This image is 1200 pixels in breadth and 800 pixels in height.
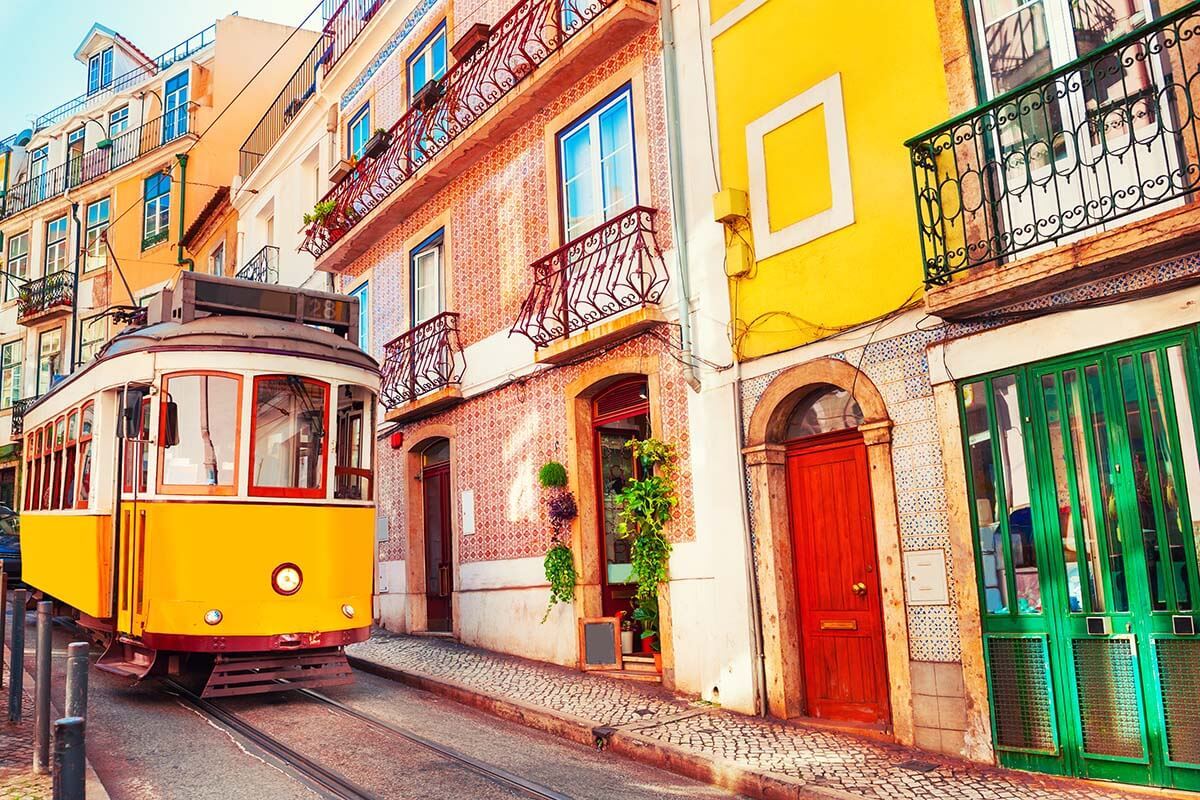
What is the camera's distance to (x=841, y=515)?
24.5 feet

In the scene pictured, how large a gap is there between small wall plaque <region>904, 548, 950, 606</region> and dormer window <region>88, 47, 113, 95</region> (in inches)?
1401

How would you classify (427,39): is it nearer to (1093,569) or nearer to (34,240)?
(1093,569)

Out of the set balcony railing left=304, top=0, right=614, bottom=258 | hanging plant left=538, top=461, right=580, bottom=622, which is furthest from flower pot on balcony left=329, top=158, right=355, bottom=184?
hanging plant left=538, top=461, right=580, bottom=622

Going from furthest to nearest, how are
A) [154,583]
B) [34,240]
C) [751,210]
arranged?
[34,240] → [751,210] → [154,583]

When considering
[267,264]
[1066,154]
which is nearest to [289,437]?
[1066,154]

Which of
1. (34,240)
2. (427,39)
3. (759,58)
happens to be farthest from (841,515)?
(34,240)

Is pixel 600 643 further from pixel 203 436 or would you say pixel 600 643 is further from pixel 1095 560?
pixel 1095 560

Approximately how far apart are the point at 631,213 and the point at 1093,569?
207 inches

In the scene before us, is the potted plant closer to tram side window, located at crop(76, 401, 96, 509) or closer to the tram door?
tram side window, located at crop(76, 401, 96, 509)

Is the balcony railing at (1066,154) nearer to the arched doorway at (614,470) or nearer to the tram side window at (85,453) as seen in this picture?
the arched doorway at (614,470)

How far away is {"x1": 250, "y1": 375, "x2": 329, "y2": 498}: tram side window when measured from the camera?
7852 millimetres

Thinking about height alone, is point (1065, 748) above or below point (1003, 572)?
A: below

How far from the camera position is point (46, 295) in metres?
30.9

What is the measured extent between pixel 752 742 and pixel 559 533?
406 centimetres
